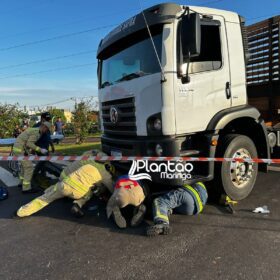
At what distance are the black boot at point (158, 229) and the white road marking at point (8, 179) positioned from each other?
4.34m

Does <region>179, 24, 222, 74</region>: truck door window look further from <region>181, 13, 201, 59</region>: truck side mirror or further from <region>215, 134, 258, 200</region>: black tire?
<region>215, 134, 258, 200</region>: black tire

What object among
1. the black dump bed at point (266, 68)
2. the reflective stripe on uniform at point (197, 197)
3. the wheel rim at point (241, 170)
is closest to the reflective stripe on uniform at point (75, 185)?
the reflective stripe on uniform at point (197, 197)

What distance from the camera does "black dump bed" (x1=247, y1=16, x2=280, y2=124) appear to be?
5.57 m

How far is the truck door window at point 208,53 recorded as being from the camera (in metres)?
4.05

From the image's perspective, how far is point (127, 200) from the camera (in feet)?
12.6

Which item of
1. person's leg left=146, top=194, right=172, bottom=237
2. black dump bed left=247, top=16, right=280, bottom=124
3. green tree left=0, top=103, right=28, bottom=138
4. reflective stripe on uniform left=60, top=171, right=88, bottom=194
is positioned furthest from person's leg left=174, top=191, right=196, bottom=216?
green tree left=0, top=103, right=28, bottom=138

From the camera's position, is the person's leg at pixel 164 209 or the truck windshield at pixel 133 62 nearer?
the person's leg at pixel 164 209

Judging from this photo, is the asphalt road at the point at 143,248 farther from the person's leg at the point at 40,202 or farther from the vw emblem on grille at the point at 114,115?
the vw emblem on grille at the point at 114,115

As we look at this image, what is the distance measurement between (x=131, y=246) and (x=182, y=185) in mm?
1108

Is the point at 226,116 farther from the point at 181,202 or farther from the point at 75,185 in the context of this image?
the point at 75,185

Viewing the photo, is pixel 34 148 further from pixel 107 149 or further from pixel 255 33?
pixel 255 33

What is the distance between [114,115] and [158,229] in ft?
6.48

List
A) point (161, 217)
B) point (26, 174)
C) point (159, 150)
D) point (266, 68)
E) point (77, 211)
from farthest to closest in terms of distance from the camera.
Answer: point (26, 174)
point (266, 68)
point (77, 211)
point (159, 150)
point (161, 217)

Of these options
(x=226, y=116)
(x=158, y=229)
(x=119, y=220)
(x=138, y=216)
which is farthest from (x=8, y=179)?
(x=226, y=116)
